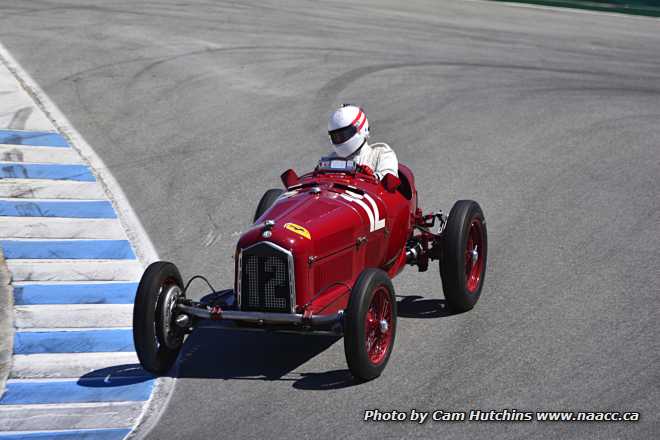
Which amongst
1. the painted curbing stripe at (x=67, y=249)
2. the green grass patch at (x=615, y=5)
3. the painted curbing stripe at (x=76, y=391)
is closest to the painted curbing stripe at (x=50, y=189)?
the painted curbing stripe at (x=67, y=249)

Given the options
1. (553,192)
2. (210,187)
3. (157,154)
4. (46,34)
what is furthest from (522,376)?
(46,34)

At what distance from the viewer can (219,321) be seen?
8469 mm

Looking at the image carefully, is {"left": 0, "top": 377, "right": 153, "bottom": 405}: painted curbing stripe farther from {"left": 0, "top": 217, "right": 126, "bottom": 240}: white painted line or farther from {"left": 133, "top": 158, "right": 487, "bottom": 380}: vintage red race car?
{"left": 0, "top": 217, "right": 126, "bottom": 240}: white painted line

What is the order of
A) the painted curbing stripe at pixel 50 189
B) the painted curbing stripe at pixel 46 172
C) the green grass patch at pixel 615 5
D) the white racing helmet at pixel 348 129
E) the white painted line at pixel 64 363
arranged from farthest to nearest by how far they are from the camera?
the green grass patch at pixel 615 5 < the painted curbing stripe at pixel 46 172 < the painted curbing stripe at pixel 50 189 < the white racing helmet at pixel 348 129 < the white painted line at pixel 64 363

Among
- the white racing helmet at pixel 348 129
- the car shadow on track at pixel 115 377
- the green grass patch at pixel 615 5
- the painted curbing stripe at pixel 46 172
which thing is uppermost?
the green grass patch at pixel 615 5

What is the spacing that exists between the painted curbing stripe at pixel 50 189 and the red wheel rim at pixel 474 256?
5.27 m

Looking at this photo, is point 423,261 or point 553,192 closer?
point 423,261

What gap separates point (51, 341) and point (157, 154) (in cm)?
583

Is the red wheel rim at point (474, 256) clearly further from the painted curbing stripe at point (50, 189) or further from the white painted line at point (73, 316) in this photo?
the painted curbing stripe at point (50, 189)

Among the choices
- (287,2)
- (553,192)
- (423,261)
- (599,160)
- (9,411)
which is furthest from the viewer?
(287,2)

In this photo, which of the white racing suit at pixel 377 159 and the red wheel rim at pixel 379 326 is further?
the white racing suit at pixel 377 159

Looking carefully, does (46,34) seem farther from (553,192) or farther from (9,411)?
(9,411)

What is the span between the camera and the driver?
9.48 m

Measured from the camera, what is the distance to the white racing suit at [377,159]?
9648mm
